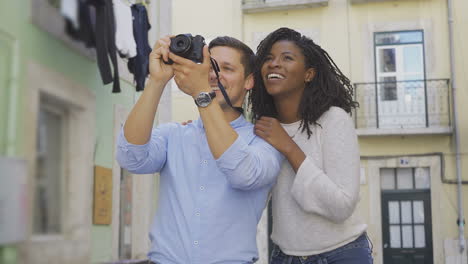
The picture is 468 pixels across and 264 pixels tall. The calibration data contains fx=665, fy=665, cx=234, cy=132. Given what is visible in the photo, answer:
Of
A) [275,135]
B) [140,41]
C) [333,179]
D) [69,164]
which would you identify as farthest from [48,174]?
[140,41]

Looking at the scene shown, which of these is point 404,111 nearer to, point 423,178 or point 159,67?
point 423,178

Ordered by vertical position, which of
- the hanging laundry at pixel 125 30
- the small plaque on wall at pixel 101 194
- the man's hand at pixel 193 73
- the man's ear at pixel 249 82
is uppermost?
the hanging laundry at pixel 125 30

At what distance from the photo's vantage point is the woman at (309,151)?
1615mm

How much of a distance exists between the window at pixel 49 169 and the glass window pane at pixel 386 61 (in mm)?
9217

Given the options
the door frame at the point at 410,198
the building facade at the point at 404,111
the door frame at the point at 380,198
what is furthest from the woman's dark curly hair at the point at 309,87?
the door frame at the point at 410,198

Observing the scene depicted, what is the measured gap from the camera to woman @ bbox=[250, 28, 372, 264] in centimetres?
162

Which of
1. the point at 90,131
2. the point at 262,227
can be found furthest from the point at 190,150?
the point at 262,227

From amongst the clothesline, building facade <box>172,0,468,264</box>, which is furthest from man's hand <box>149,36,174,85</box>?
building facade <box>172,0,468,264</box>

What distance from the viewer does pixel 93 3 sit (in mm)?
1284

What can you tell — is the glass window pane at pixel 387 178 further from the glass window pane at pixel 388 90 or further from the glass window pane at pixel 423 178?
the glass window pane at pixel 388 90

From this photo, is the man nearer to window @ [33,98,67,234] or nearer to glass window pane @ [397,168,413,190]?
window @ [33,98,67,234]

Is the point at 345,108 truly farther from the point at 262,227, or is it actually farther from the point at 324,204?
the point at 262,227

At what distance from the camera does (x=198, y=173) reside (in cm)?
148

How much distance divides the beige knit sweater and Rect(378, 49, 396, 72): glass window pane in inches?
344
